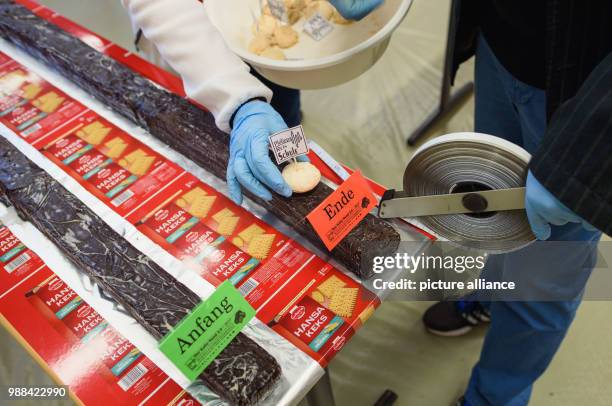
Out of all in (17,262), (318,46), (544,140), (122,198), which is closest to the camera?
(544,140)

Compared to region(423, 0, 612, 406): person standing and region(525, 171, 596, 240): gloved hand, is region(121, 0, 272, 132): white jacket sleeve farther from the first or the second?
region(525, 171, 596, 240): gloved hand

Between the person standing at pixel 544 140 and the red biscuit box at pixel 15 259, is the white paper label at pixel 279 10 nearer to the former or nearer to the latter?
the person standing at pixel 544 140

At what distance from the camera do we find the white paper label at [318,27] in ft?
4.34

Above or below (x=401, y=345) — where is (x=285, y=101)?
above

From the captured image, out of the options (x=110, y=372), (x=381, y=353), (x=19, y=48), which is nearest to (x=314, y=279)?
(x=110, y=372)

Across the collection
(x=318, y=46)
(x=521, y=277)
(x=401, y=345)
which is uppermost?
(x=318, y=46)

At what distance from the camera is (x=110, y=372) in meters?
0.93

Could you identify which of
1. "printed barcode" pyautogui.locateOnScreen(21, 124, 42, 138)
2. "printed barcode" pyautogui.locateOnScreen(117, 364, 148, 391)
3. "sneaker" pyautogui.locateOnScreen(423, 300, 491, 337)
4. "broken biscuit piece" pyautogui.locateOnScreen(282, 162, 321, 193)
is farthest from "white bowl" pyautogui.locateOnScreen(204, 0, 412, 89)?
"sneaker" pyautogui.locateOnScreen(423, 300, 491, 337)

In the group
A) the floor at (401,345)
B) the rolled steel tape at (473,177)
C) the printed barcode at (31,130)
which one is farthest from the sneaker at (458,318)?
the printed barcode at (31,130)

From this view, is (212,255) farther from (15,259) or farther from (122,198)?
(15,259)

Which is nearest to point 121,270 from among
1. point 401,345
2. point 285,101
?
point 285,101

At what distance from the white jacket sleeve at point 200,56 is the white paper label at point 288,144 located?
0.18 m

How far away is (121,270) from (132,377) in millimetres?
219

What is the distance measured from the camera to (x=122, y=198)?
3.97ft
